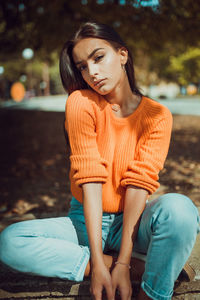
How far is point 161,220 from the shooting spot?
1.59 meters

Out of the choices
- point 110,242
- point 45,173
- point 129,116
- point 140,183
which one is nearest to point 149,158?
point 140,183

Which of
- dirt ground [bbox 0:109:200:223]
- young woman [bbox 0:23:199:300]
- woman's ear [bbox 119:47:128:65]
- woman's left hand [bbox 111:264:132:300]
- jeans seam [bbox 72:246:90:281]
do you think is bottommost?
Result: dirt ground [bbox 0:109:200:223]

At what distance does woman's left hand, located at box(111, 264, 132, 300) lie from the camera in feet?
5.22

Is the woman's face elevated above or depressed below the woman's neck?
above

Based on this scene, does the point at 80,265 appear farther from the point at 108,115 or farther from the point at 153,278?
the point at 108,115

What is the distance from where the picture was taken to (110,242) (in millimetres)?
1939

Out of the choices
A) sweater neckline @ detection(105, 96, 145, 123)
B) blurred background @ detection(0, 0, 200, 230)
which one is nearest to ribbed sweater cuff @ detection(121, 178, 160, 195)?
sweater neckline @ detection(105, 96, 145, 123)

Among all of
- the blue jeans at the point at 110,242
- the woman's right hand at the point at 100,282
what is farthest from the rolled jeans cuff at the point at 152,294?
the woman's right hand at the point at 100,282

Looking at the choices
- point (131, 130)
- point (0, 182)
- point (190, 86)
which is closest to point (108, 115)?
point (131, 130)

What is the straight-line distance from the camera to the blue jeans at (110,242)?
5.09 ft

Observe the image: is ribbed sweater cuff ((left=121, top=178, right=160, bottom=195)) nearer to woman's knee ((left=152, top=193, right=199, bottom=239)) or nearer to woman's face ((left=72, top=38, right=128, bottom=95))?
woman's knee ((left=152, top=193, right=199, bottom=239))

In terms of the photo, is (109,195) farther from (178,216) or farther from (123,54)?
(123,54)

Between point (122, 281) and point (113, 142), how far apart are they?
2.60 feet

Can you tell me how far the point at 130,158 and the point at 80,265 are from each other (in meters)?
0.68
